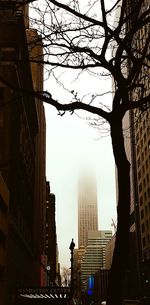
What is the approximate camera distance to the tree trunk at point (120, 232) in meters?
6.76

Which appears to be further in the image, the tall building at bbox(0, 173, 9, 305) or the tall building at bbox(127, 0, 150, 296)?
the tall building at bbox(127, 0, 150, 296)

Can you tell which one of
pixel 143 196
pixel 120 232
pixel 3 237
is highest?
pixel 143 196

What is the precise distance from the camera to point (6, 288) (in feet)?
122

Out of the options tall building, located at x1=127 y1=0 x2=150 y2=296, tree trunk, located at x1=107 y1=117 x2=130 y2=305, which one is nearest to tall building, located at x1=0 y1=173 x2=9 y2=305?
tree trunk, located at x1=107 y1=117 x2=130 y2=305

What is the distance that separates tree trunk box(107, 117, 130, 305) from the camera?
676cm

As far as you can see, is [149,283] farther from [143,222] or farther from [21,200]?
[21,200]

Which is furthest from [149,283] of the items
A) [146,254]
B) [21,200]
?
[21,200]

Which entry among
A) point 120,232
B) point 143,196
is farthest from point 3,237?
point 143,196

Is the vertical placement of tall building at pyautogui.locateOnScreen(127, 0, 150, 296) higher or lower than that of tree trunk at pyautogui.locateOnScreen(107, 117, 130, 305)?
higher

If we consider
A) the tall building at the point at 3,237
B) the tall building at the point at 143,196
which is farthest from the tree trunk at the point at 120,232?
the tall building at the point at 143,196

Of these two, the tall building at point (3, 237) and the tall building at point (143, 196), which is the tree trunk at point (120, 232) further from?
the tall building at point (143, 196)

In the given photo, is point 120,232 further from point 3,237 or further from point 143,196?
point 143,196

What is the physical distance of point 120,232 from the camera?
7.04 m

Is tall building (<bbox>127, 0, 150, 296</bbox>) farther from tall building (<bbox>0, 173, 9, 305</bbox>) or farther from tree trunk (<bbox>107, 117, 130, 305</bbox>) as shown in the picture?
tree trunk (<bbox>107, 117, 130, 305</bbox>)
